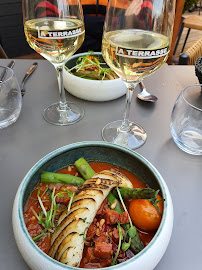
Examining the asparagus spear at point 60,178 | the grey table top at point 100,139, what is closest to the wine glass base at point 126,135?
the grey table top at point 100,139

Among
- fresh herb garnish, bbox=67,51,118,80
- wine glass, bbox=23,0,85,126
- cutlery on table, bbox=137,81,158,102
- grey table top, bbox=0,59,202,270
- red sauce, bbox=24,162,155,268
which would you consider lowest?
grey table top, bbox=0,59,202,270

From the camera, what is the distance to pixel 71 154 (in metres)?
0.62

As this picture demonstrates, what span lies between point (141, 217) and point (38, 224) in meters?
0.21

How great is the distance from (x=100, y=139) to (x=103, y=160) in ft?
0.58

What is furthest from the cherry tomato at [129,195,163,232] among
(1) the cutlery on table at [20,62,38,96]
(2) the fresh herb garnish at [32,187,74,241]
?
(1) the cutlery on table at [20,62,38,96]

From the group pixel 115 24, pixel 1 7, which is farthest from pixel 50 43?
pixel 1 7

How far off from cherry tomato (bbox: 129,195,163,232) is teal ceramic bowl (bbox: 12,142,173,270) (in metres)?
0.03

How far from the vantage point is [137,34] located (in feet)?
2.17

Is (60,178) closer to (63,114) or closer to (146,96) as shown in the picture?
(63,114)

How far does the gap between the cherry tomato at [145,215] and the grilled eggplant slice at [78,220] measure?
0.21 feet

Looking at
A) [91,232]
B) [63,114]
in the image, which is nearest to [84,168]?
[91,232]

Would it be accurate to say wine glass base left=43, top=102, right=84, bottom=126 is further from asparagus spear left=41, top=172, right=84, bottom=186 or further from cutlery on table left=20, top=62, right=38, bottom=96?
asparagus spear left=41, top=172, right=84, bottom=186

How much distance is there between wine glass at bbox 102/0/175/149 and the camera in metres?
0.63

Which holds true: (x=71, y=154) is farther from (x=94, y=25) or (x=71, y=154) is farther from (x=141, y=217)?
(x=94, y=25)
